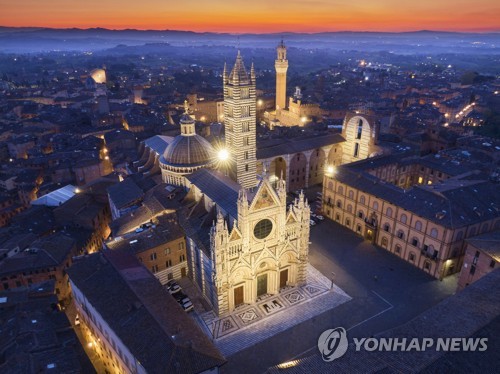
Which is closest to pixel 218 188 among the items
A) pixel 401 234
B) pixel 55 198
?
pixel 401 234

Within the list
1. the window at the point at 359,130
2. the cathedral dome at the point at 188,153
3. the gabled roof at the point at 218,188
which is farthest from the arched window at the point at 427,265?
the cathedral dome at the point at 188,153

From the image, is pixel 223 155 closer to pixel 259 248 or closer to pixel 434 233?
pixel 259 248

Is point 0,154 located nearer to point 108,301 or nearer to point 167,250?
point 167,250

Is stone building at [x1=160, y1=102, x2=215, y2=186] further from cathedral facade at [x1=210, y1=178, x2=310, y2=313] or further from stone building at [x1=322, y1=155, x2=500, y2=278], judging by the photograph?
Result: stone building at [x1=322, y1=155, x2=500, y2=278]

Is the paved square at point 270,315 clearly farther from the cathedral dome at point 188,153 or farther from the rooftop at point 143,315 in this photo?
the cathedral dome at point 188,153

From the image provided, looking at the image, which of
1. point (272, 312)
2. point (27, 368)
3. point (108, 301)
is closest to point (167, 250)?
point (108, 301)

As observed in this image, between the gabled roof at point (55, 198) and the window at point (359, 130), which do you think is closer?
the gabled roof at point (55, 198)
